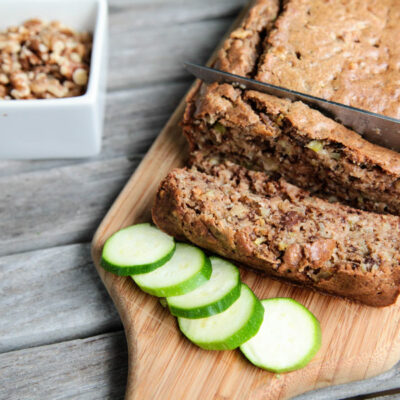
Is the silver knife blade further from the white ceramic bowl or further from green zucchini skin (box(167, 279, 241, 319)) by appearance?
green zucchini skin (box(167, 279, 241, 319))

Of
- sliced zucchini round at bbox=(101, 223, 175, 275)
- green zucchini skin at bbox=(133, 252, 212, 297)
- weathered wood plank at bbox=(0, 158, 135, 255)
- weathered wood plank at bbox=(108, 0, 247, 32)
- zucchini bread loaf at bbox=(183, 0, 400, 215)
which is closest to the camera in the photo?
green zucchini skin at bbox=(133, 252, 212, 297)

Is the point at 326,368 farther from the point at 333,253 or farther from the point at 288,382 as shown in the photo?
the point at 333,253

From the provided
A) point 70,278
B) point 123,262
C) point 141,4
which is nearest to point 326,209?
point 123,262

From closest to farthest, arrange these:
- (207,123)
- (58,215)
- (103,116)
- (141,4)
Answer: (207,123) < (58,215) < (103,116) < (141,4)

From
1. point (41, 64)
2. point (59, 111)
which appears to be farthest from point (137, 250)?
point (41, 64)

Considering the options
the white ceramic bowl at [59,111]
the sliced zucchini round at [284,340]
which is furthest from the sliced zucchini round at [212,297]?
the white ceramic bowl at [59,111]

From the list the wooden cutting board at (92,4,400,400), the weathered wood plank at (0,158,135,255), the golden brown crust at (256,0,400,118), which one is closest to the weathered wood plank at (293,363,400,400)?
the wooden cutting board at (92,4,400,400)

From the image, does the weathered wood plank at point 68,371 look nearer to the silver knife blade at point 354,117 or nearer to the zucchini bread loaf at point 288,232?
the zucchini bread loaf at point 288,232
